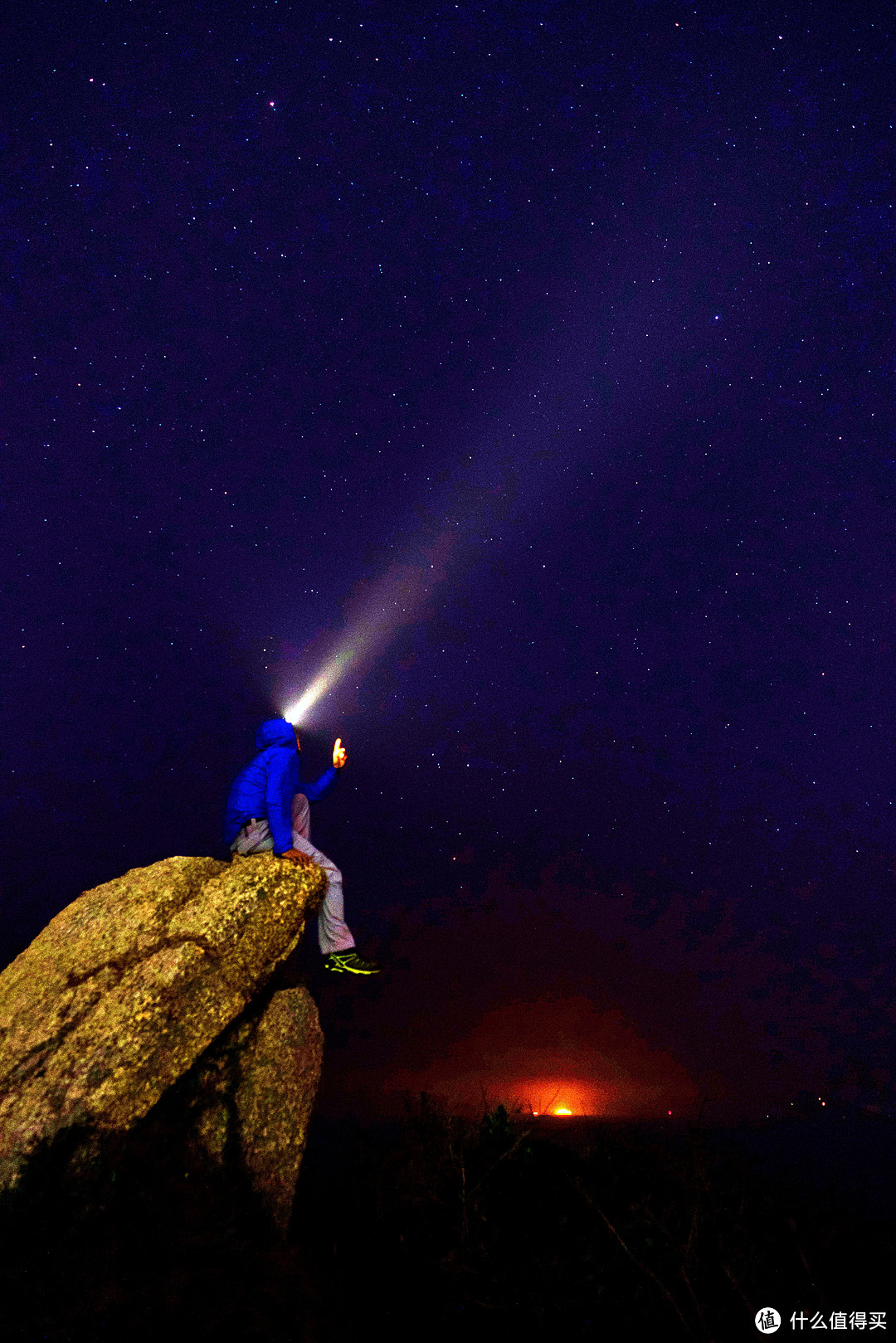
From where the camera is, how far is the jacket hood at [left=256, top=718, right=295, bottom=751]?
1001 centimetres

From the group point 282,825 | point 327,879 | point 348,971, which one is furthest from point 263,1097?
point 282,825

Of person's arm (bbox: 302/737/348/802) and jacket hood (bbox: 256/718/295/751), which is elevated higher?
jacket hood (bbox: 256/718/295/751)

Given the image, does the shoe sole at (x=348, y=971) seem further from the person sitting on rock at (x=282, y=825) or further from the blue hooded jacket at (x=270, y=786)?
the blue hooded jacket at (x=270, y=786)

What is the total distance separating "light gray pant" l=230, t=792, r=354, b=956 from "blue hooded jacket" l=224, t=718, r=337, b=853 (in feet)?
0.60

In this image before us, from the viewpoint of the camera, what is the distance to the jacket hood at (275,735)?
10.0m

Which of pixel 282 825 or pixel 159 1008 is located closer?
pixel 159 1008

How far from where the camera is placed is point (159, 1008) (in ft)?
25.1

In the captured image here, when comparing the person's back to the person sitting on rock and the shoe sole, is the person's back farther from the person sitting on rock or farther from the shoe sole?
the shoe sole

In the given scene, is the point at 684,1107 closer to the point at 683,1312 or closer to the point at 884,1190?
the point at 884,1190

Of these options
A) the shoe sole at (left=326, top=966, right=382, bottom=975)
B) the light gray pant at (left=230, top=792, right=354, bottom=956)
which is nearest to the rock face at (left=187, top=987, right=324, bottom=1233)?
the shoe sole at (left=326, top=966, right=382, bottom=975)

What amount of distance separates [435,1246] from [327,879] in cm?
517

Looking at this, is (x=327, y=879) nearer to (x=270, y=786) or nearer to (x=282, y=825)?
(x=282, y=825)

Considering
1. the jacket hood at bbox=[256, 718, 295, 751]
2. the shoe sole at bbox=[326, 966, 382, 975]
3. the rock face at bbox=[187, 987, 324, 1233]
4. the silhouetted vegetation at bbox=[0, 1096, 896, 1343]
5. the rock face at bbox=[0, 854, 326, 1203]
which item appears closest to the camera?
the silhouetted vegetation at bbox=[0, 1096, 896, 1343]

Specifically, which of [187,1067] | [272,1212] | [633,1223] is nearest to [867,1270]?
[633,1223]
